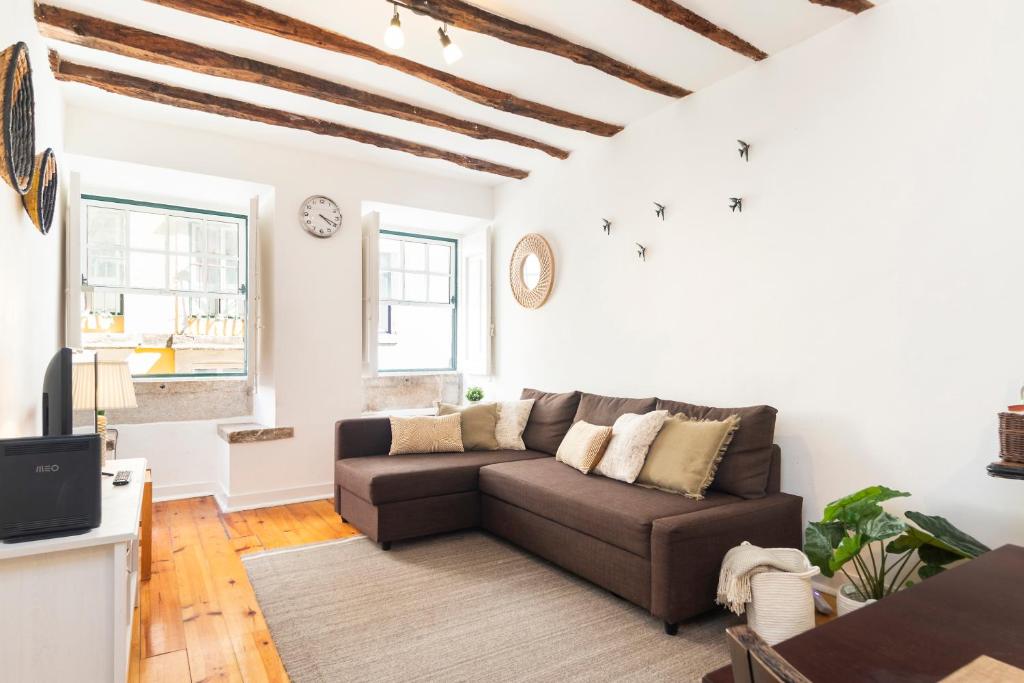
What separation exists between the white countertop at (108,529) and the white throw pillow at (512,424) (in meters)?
2.25

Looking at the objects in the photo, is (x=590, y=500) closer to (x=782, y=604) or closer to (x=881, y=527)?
(x=782, y=604)

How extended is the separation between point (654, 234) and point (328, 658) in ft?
9.72

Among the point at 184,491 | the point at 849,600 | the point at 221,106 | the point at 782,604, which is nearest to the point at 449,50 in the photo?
the point at 221,106

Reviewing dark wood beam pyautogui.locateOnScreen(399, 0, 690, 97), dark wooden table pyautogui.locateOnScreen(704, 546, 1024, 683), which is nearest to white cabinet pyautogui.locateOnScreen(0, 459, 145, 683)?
dark wooden table pyautogui.locateOnScreen(704, 546, 1024, 683)

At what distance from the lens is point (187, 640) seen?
233cm

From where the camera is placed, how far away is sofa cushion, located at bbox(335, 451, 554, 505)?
3289 millimetres

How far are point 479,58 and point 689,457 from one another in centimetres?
236

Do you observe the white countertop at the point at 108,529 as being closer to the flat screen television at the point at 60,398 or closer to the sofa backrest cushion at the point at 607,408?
the flat screen television at the point at 60,398

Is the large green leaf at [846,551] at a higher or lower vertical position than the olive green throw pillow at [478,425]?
lower

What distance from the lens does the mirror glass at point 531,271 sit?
477 cm

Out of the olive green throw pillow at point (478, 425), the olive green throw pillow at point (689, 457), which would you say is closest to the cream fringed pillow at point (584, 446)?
the olive green throw pillow at point (689, 457)

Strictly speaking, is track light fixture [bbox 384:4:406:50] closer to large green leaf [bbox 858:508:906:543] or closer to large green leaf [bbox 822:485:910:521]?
large green leaf [bbox 822:485:910:521]

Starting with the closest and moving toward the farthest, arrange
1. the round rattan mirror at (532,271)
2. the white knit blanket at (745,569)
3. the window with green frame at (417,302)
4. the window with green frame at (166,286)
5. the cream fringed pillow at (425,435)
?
the white knit blanket at (745,569), the cream fringed pillow at (425,435), the window with green frame at (166,286), the round rattan mirror at (532,271), the window with green frame at (417,302)

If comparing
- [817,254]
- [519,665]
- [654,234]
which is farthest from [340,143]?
[519,665]
